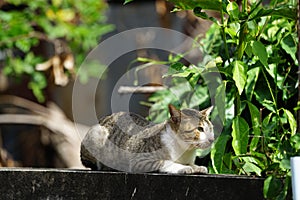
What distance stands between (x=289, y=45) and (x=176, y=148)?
499mm

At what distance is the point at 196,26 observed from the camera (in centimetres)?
298

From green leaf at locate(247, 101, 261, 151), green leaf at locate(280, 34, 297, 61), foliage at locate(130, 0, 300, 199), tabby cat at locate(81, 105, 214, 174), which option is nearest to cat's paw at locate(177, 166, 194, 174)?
tabby cat at locate(81, 105, 214, 174)

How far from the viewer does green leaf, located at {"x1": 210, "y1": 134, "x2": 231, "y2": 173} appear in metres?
1.60

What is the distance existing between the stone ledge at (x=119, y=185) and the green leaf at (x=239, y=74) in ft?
0.81

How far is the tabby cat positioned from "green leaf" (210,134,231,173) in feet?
0.29

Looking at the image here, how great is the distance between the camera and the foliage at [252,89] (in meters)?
1.46

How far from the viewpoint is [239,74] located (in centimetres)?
150

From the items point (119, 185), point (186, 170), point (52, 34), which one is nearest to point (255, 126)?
point (186, 170)

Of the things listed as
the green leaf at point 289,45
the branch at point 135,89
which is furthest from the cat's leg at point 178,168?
the branch at point 135,89

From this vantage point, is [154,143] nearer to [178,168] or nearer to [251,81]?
[178,168]

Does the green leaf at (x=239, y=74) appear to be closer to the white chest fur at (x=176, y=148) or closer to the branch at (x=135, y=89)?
the white chest fur at (x=176, y=148)

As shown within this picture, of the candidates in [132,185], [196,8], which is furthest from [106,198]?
[196,8]

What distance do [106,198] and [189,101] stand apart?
0.66m

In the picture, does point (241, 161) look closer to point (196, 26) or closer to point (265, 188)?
point (265, 188)
